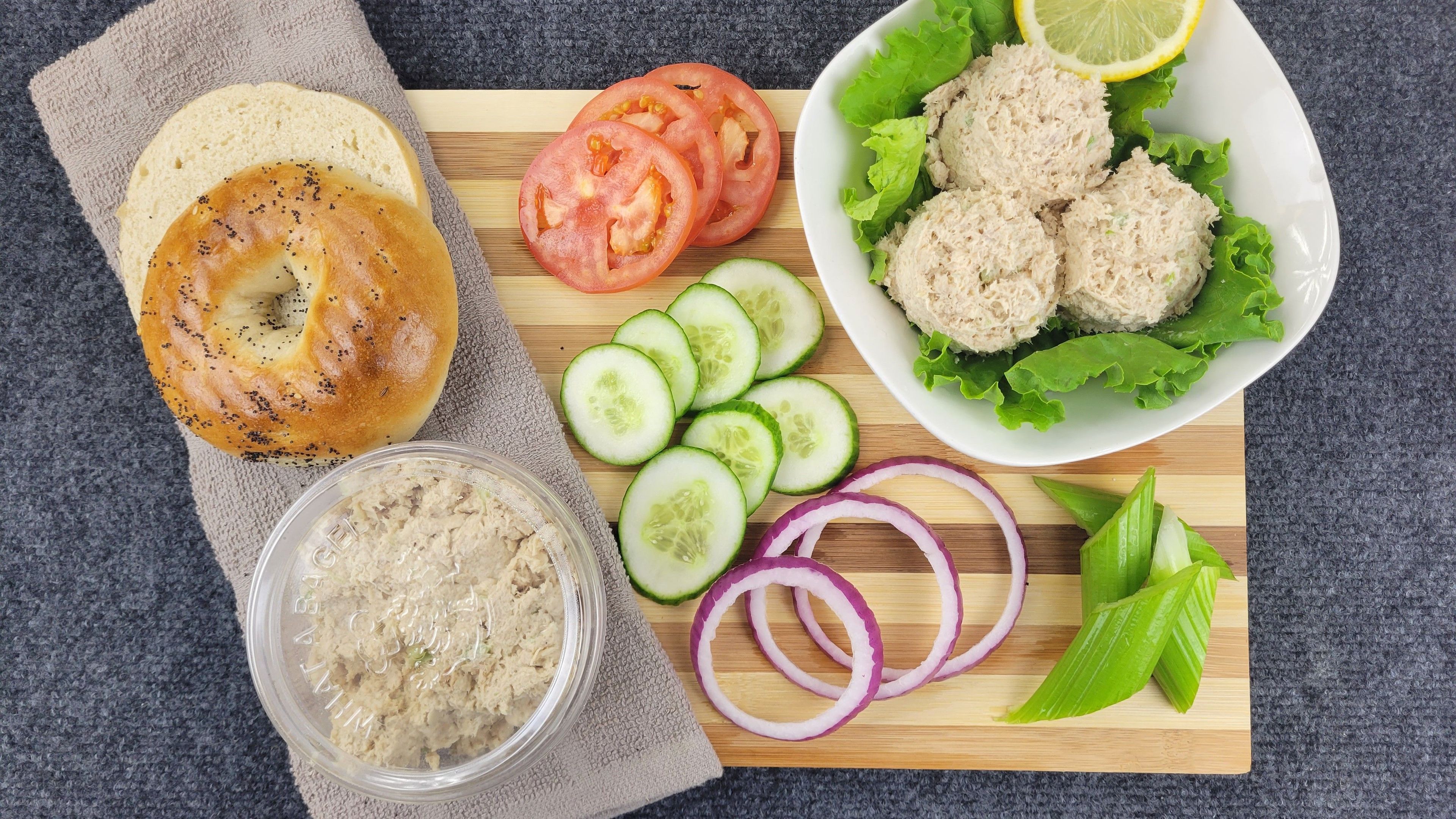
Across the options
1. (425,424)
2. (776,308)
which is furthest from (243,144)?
(776,308)

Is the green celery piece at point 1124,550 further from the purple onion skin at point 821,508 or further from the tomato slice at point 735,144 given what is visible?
the tomato slice at point 735,144

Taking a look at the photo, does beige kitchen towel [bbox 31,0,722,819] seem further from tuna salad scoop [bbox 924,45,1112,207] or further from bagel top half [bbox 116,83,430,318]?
tuna salad scoop [bbox 924,45,1112,207]

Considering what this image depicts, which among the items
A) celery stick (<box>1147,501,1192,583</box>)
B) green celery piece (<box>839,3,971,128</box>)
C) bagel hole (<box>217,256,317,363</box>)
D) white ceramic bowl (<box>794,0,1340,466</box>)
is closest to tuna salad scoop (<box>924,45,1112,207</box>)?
green celery piece (<box>839,3,971,128</box>)

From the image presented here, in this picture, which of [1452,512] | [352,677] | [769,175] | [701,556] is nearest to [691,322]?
[769,175]

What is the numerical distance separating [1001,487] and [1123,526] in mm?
267

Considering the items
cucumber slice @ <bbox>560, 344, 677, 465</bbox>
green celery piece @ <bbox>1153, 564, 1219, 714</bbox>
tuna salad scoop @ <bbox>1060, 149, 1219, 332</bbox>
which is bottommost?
green celery piece @ <bbox>1153, 564, 1219, 714</bbox>

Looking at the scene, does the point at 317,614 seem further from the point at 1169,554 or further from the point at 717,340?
the point at 1169,554

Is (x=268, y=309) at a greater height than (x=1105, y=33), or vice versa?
(x=1105, y=33)

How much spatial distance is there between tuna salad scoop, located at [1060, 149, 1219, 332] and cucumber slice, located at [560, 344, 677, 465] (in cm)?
85

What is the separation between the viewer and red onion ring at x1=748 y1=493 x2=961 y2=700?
1.94 meters

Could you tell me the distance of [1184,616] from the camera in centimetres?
189

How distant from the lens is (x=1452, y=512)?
2.44 metres

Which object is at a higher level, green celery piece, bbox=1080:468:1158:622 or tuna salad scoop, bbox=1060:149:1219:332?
tuna salad scoop, bbox=1060:149:1219:332

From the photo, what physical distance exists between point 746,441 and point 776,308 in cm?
31
